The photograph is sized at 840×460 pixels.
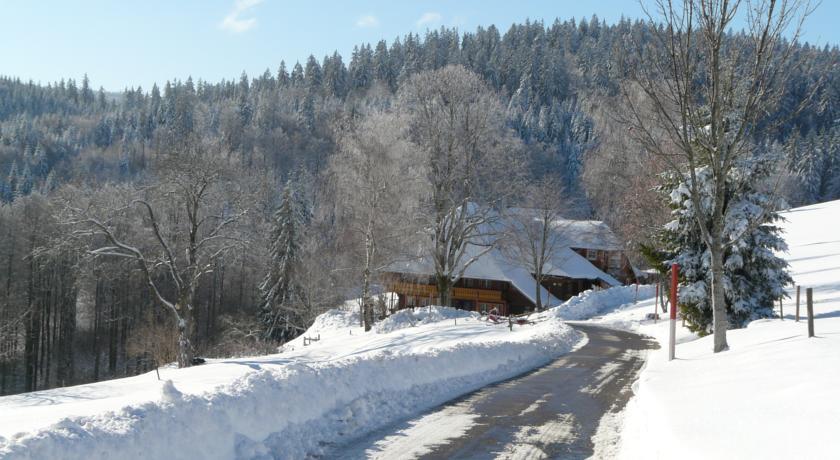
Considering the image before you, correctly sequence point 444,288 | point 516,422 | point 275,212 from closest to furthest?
point 516,422
point 444,288
point 275,212

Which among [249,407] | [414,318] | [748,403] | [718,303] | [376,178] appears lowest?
[414,318]

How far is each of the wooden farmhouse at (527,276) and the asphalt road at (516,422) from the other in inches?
893

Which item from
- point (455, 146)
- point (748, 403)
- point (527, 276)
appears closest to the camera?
point (748, 403)

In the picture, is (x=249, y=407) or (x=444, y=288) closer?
(x=249, y=407)

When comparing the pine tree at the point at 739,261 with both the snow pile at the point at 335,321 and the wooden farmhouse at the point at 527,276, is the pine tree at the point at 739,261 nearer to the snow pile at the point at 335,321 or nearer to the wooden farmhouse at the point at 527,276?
the wooden farmhouse at the point at 527,276

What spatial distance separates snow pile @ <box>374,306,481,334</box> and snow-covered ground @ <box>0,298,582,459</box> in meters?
15.8

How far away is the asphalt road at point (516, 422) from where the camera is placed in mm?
8047

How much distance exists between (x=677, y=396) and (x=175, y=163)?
2314 cm

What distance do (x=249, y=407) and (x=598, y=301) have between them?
4075cm

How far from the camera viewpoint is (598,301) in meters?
45.9

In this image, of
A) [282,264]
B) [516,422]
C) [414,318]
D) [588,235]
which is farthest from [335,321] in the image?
[588,235]

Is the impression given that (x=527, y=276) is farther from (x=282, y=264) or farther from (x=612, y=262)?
(x=282, y=264)

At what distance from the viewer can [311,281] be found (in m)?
49.0

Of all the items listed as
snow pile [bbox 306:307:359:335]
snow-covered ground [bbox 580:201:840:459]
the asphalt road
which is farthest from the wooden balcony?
snow-covered ground [bbox 580:201:840:459]
